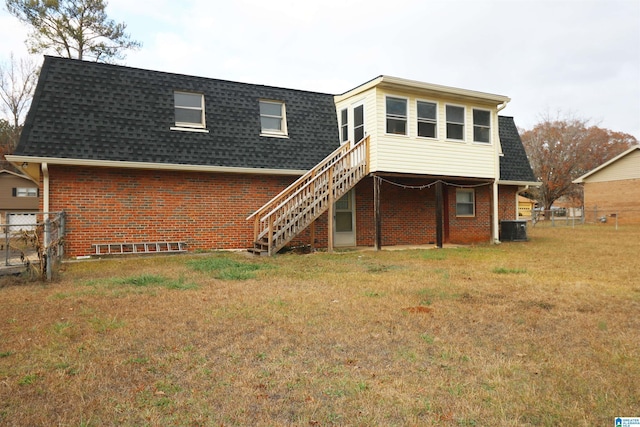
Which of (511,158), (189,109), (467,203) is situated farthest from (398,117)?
(511,158)

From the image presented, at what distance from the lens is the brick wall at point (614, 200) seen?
30.1m

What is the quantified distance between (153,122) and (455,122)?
31.7 feet

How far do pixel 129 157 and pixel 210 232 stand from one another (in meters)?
2.99

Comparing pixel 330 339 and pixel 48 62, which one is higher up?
pixel 48 62

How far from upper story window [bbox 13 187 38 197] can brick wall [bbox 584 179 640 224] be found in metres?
45.8

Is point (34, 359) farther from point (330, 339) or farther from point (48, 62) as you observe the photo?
point (48, 62)

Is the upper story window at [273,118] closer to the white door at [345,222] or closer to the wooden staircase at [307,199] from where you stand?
the wooden staircase at [307,199]

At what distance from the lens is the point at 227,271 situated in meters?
8.76

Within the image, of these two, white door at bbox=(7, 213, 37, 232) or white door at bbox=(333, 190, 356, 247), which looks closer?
white door at bbox=(7, 213, 37, 232)

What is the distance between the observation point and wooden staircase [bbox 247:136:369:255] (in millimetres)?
11672

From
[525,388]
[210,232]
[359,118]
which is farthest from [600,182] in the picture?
[525,388]

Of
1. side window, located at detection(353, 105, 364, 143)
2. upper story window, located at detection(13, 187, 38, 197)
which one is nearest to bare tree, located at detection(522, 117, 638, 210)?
side window, located at detection(353, 105, 364, 143)

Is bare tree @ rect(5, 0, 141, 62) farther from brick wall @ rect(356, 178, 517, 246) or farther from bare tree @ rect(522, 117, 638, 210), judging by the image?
bare tree @ rect(522, 117, 638, 210)

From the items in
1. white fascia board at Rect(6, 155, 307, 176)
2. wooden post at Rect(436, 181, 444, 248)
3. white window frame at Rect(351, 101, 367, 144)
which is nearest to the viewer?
white fascia board at Rect(6, 155, 307, 176)
